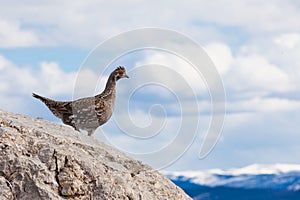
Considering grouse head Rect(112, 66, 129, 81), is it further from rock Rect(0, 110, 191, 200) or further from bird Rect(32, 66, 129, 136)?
rock Rect(0, 110, 191, 200)

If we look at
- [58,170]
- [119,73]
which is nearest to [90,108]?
[119,73]

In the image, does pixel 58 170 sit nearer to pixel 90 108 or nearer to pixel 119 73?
pixel 90 108

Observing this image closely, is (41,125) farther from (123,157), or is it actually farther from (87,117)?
(87,117)

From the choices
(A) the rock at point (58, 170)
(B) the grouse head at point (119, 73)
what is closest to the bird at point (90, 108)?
(B) the grouse head at point (119, 73)

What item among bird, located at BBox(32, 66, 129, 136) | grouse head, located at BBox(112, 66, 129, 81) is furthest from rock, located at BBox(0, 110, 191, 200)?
grouse head, located at BBox(112, 66, 129, 81)

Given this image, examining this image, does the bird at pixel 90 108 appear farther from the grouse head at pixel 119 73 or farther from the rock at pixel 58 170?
the rock at pixel 58 170

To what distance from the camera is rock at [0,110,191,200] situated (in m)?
12.9

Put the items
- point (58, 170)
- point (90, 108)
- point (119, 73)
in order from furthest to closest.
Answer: point (119, 73), point (90, 108), point (58, 170)

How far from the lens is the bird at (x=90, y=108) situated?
1912cm

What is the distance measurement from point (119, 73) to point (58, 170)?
737 cm

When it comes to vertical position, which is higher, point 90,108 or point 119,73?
point 119,73

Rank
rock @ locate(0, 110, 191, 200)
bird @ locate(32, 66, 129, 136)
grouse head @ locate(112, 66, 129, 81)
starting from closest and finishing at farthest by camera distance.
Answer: rock @ locate(0, 110, 191, 200) → bird @ locate(32, 66, 129, 136) → grouse head @ locate(112, 66, 129, 81)

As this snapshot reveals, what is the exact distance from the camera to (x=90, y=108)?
63.6 feet

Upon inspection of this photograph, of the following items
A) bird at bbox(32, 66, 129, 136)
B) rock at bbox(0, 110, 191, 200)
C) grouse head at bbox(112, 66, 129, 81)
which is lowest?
rock at bbox(0, 110, 191, 200)
